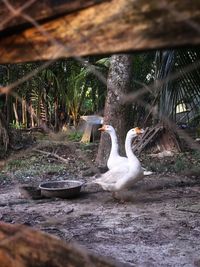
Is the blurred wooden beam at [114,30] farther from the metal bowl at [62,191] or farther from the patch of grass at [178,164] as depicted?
the patch of grass at [178,164]

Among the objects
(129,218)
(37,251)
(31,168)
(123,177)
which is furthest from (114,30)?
(31,168)

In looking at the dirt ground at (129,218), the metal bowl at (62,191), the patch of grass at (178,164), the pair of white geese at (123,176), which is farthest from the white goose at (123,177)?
the patch of grass at (178,164)

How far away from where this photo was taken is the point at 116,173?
11.9ft

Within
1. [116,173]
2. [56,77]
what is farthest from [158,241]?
[56,77]

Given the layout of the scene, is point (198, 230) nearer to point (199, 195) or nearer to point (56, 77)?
point (199, 195)

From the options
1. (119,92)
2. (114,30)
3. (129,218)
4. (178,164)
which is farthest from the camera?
(119,92)

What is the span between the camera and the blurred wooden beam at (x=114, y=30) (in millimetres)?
570

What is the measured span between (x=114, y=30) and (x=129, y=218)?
250 cm

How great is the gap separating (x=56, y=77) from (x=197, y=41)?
7.60 meters

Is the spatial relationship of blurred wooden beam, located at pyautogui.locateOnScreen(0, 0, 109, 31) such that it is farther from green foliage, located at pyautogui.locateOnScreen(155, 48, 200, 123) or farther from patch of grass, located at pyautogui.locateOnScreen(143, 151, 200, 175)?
patch of grass, located at pyautogui.locateOnScreen(143, 151, 200, 175)

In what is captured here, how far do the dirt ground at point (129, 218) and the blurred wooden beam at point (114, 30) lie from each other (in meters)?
1.18

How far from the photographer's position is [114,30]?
2.06ft

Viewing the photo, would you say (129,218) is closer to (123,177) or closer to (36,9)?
(123,177)

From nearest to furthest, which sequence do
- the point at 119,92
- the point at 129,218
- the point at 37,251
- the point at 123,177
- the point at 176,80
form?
the point at 37,251, the point at 129,218, the point at 123,177, the point at 176,80, the point at 119,92
